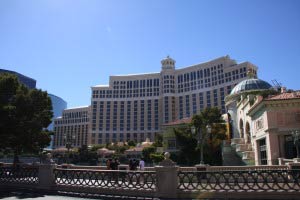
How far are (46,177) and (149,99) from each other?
394 feet

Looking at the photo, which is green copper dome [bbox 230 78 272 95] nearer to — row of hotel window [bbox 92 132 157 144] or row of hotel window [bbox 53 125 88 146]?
row of hotel window [bbox 92 132 157 144]

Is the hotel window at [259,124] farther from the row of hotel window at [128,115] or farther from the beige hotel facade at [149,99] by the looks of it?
the row of hotel window at [128,115]

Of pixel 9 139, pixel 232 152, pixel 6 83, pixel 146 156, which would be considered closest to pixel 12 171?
pixel 9 139

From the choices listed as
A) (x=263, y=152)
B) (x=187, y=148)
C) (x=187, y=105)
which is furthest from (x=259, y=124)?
(x=187, y=105)

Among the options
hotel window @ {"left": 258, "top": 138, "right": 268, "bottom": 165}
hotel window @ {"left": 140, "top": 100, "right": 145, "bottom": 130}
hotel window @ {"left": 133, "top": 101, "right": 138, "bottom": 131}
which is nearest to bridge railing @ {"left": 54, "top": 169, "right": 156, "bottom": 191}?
hotel window @ {"left": 258, "top": 138, "right": 268, "bottom": 165}

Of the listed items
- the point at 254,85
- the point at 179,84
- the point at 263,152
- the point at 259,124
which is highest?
the point at 179,84

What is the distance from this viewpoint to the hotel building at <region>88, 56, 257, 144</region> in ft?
399

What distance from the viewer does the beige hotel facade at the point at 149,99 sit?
12156 cm

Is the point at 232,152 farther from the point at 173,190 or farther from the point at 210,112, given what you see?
the point at 173,190

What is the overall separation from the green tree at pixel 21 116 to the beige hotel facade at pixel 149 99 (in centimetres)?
8978

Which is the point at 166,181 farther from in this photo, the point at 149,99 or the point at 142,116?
the point at 149,99

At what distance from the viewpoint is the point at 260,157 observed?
30922mm

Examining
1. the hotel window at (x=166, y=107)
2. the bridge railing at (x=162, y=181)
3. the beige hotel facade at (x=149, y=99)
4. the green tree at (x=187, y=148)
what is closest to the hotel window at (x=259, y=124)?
the bridge railing at (x=162, y=181)

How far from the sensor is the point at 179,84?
427ft
